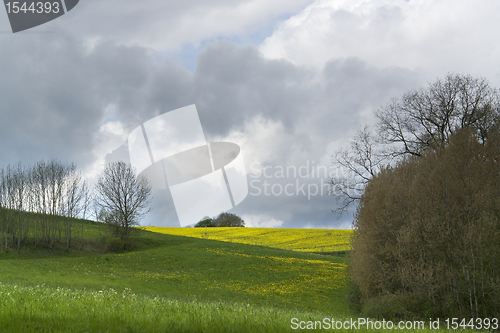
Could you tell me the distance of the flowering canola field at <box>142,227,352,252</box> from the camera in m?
54.7

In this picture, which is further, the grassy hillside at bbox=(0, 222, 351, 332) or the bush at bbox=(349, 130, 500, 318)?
the bush at bbox=(349, 130, 500, 318)

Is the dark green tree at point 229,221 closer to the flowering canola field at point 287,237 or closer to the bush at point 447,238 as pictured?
the flowering canola field at point 287,237

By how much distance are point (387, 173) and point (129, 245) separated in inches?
1398

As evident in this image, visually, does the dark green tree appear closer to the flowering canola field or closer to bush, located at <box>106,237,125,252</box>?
the flowering canola field

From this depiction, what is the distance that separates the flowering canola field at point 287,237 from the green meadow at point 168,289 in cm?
1099

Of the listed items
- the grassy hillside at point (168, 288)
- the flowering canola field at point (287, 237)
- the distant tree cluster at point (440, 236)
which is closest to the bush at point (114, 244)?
the grassy hillside at point (168, 288)

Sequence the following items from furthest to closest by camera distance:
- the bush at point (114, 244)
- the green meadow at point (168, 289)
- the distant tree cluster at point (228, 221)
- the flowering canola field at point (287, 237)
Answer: the distant tree cluster at point (228, 221) → the flowering canola field at point (287, 237) → the bush at point (114, 244) → the green meadow at point (168, 289)

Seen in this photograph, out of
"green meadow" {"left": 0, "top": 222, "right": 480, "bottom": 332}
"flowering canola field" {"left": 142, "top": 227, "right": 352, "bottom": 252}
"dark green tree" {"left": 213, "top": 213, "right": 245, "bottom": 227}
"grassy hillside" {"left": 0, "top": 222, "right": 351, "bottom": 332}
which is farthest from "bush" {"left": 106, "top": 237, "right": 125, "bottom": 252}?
"dark green tree" {"left": 213, "top": 213, "right": 245, "bottom": 227}

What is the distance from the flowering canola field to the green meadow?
10991 millimetres

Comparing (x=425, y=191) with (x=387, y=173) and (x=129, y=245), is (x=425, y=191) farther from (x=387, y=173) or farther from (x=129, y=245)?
(x=129, y=245)

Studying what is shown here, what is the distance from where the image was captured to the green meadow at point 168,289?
601cm

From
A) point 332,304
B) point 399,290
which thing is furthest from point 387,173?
point 332,304

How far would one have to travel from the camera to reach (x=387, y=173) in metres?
19.5

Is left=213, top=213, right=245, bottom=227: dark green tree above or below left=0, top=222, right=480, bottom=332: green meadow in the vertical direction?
above
